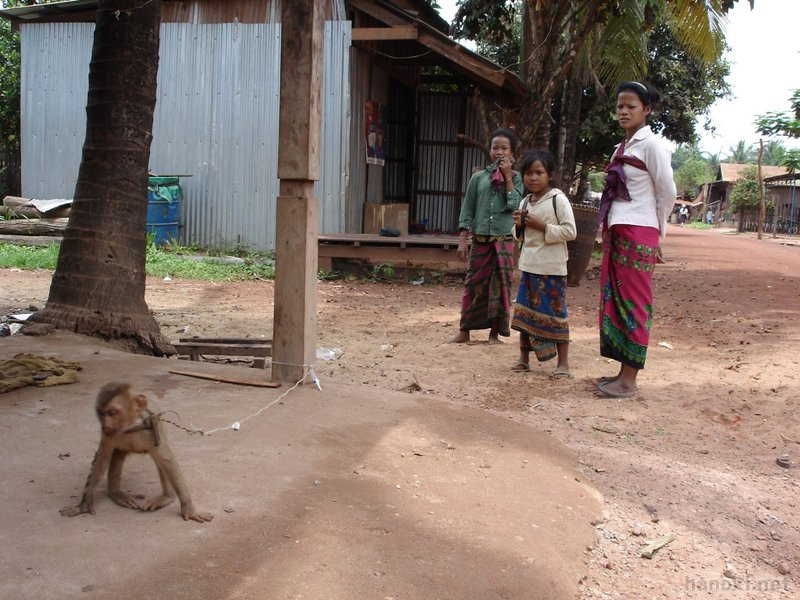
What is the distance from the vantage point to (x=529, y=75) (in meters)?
11.4

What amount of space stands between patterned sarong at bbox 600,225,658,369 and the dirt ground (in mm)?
408

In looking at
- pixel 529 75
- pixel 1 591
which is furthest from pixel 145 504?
pixel 529 75

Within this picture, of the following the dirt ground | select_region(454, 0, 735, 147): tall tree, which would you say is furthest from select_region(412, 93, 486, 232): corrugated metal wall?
the dirt ground

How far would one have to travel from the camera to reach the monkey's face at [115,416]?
2559 millimetres

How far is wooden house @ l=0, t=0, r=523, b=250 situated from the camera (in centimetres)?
1224

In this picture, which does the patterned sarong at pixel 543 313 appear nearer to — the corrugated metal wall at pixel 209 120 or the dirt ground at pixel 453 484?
the dirt ground at pixel 453 484

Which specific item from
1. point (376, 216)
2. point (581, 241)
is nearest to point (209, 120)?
point (376, 216)

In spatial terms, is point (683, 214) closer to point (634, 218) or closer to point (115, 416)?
point (634, 218)

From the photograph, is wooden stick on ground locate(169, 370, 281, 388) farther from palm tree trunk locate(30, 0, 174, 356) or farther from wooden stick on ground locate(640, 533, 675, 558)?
wooden stick on ground locate(640, 533, 675, 558)

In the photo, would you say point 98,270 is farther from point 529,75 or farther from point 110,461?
point 529,75

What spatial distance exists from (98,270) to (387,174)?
1070 cm

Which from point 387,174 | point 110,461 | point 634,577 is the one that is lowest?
point 634,577

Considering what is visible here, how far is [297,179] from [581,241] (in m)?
7.74

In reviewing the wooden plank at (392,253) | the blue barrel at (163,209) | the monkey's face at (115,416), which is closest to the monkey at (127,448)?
the monkey's face at (115,416)
